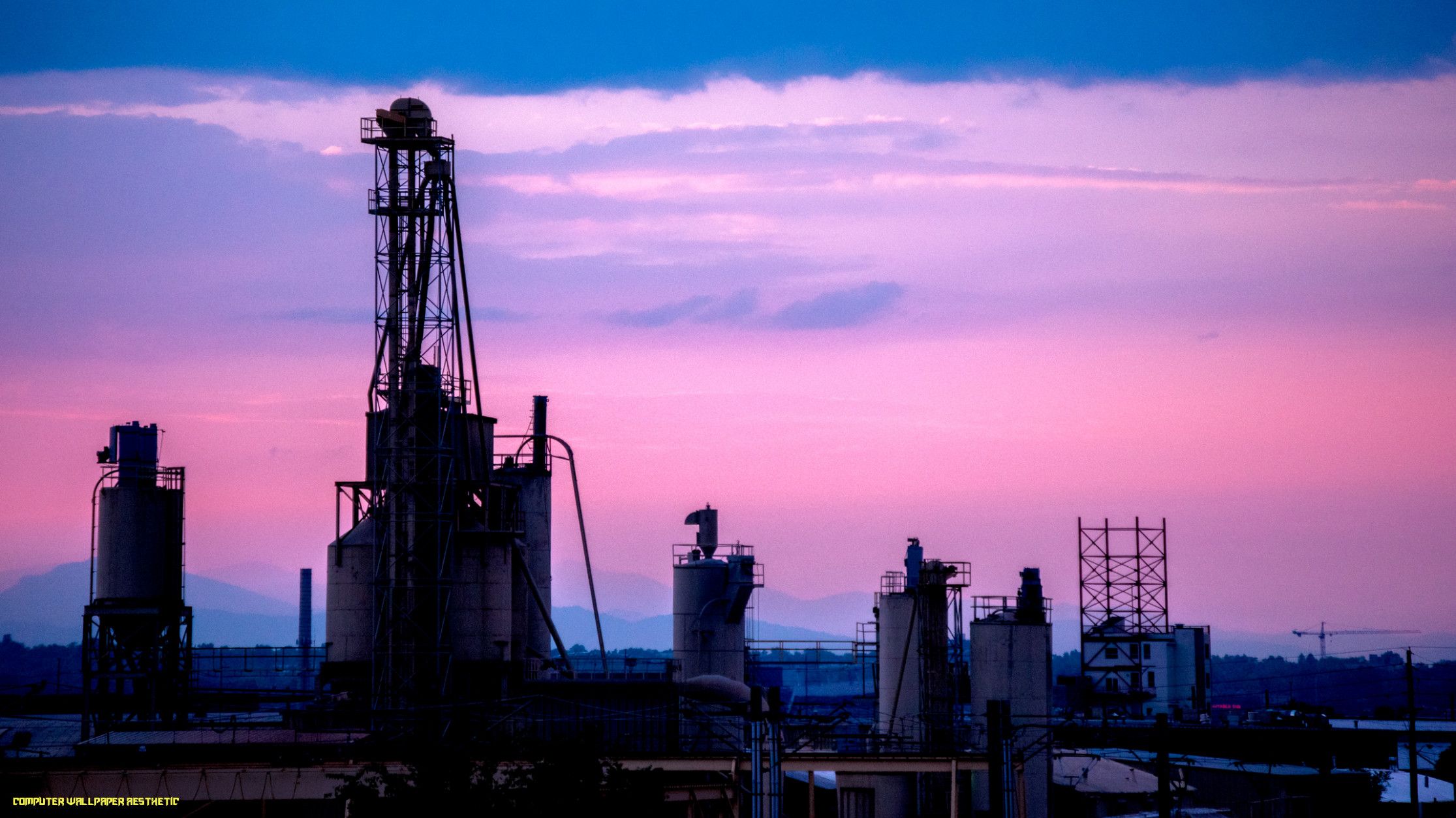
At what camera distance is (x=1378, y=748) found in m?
80.2

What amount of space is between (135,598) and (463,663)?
45.5 ft

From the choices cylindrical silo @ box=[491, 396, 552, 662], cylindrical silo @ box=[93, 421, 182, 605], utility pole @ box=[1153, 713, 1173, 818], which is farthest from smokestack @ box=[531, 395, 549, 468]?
utility pole @ box=[1153, 713, 1173, 818]

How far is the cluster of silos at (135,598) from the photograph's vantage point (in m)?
58.7

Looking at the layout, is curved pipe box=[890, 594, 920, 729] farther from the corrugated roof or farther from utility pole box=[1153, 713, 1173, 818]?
the corrugated roof

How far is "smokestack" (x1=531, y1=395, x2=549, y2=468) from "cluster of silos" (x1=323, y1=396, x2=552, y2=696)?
6.27 metres

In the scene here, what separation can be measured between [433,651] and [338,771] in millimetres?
8360

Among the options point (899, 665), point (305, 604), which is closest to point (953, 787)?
point (899, 665)

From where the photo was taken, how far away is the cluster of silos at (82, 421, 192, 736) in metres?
58.7

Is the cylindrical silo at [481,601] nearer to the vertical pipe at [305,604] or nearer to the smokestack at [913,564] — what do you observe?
the smokestack at [913,564]

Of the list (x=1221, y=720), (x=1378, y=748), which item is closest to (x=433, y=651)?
(x=1378, y=748)

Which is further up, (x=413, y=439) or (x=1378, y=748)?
(x=413, y=439)

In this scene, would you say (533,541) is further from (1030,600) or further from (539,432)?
(1030,600)

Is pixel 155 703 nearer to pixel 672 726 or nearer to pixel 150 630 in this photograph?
pixel 150 630

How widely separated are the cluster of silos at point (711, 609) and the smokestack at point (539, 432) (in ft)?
22.2
